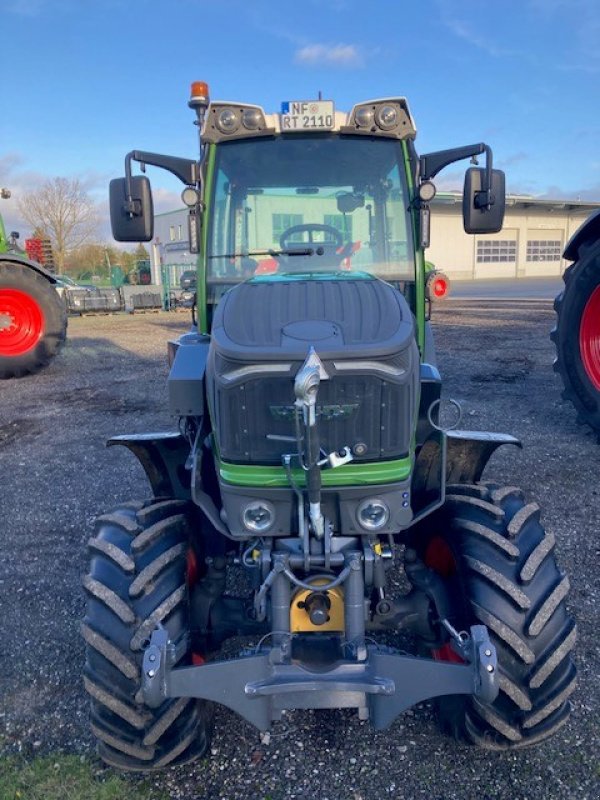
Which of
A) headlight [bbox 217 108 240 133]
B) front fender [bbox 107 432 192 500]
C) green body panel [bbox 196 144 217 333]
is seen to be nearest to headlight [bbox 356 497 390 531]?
front fender [bbox 107 432 192 500]

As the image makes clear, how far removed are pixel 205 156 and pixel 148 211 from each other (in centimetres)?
41

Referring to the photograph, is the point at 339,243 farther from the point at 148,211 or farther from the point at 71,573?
the point at 71,573

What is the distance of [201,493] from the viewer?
8.16 feet

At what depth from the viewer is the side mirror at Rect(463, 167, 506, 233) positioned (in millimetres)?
3391

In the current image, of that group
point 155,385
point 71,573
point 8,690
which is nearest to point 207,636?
point 8,690

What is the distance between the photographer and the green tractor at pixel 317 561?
2016mm

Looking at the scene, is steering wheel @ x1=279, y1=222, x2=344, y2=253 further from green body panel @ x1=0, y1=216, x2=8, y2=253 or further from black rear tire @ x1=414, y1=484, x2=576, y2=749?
green body panel @ x1=0, y1=216, x2=8, y2=253

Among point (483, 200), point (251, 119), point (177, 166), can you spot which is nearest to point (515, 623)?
point (483, 200)

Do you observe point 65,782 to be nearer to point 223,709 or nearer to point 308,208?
point 223,709

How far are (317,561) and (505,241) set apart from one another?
40.3m

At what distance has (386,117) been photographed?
3270 mm

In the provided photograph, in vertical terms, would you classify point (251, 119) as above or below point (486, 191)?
above

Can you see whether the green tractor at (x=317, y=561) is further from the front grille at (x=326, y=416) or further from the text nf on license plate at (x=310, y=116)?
the text nf on license plate at (x=310, y=116)

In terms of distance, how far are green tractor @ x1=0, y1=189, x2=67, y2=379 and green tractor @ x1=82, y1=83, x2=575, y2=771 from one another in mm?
7023
